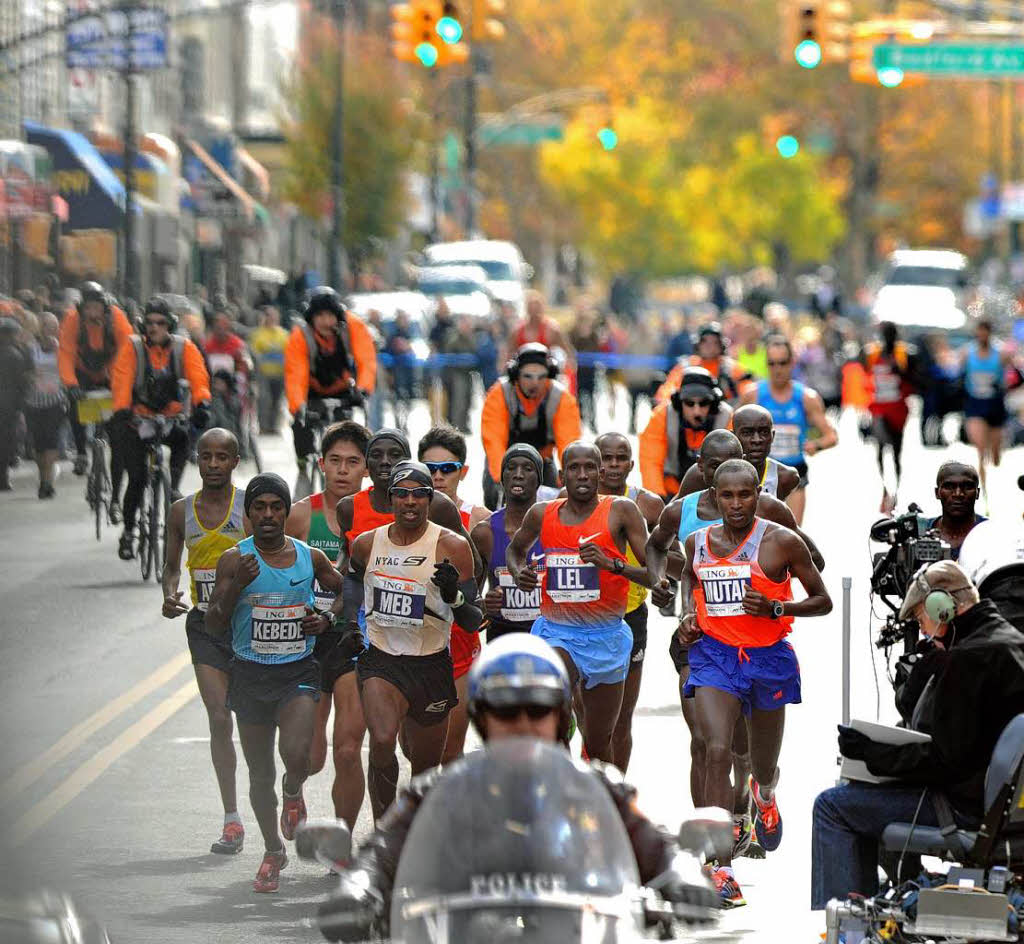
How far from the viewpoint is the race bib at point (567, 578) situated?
10742mm

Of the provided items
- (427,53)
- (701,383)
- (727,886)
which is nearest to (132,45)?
(427,53)

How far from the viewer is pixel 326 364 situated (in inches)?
762

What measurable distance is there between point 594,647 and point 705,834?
15.5 ft

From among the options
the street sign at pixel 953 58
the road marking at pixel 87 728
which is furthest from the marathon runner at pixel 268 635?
the street sign at pixel 953 58

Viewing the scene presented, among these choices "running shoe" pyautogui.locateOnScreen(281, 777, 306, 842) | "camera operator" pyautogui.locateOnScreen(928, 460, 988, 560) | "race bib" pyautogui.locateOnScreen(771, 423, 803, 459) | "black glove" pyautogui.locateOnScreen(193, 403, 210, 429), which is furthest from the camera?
"black glove" pyautogui.locateOnScreen(193, 403, 210, 429)

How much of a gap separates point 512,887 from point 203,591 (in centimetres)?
578

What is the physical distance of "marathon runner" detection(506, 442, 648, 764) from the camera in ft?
35.2

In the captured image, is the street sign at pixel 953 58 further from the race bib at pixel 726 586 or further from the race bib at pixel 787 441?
the race bib at pixel 726 586

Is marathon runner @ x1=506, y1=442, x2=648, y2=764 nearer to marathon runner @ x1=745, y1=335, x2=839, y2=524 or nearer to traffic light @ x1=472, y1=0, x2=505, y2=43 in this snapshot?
marathon runner @ x1=745, y1=335, x2=839, y2=524

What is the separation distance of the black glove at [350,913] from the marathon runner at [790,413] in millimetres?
11313

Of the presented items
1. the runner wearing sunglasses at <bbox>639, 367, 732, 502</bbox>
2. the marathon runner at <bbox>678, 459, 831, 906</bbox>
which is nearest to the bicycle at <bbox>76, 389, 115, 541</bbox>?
the runner wearing sunglasses at <bbox>639, 367, 732, 502</bbox>

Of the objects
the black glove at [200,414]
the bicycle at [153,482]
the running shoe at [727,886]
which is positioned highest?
the black glove at [200,414]

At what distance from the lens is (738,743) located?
421 inches

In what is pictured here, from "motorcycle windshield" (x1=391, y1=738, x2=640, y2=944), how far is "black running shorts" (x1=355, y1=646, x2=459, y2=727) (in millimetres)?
4249
